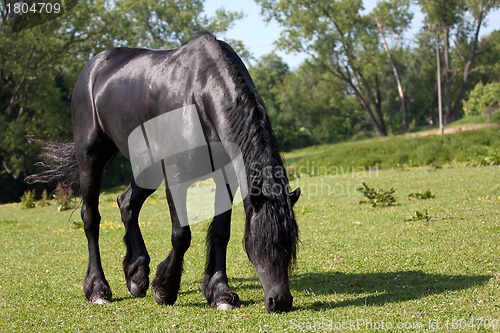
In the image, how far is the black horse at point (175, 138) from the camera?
5254mm

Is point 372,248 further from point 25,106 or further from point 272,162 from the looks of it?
point 25,106

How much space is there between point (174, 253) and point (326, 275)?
1940mm

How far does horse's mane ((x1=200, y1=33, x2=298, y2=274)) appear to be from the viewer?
203 inches

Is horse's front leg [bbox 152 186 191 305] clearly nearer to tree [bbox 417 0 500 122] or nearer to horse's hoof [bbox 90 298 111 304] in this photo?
horse's hoof [bbox 90 298 111 304]

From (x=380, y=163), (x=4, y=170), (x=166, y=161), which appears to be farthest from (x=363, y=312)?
(x=4, y=170)

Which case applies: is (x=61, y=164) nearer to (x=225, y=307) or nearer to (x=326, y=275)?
(x=225, y=307)

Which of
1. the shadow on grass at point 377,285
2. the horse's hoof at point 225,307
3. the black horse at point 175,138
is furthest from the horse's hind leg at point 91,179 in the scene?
the shadow on grass at point 377,285

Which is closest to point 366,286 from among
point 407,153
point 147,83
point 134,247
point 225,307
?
point 225,307

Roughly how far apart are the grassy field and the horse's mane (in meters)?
0.37

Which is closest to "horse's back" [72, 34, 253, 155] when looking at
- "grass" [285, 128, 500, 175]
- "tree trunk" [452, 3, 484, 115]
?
"grass" [285, 128, 500, 175]

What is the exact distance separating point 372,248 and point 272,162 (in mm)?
3943

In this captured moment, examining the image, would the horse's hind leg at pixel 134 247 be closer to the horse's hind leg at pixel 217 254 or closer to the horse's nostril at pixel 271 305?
the horse's hind leg at pixel 217 254

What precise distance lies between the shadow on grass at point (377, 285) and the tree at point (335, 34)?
5416 centimetres

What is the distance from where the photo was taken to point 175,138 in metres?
6.16
